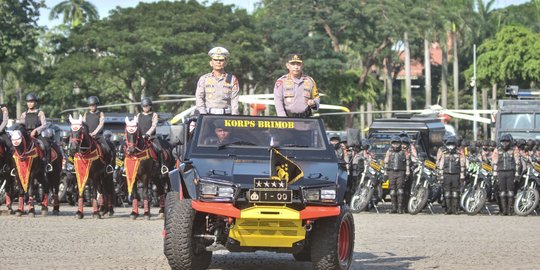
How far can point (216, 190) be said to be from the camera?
12461mm

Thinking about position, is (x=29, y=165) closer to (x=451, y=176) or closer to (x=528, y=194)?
(x=451, y=176)

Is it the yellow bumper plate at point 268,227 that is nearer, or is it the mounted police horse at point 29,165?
the yellow bumper plate at point 268,227

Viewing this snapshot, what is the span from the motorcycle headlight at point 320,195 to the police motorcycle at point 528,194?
636 inches

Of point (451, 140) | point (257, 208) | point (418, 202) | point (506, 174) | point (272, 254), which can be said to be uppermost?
point (451, 140)

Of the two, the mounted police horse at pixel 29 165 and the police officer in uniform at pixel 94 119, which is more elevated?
the police officer in uniform at pixel 94 119

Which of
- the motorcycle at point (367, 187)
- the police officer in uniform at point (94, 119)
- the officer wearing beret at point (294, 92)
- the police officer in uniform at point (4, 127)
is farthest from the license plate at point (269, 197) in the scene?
the motorcycle at point (367, 187)

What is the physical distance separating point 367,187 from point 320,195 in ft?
51.0

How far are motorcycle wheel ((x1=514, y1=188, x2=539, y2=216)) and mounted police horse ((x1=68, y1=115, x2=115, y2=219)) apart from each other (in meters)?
9.28

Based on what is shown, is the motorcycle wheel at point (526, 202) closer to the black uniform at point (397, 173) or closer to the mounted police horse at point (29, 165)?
the black uniform at point (397, 173)

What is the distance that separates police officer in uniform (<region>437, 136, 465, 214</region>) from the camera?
2833cm

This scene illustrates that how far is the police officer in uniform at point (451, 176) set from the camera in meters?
28.3

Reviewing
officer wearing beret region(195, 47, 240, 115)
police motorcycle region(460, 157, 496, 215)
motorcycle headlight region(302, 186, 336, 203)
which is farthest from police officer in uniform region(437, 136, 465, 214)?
motorcycle headlight region(302, 186, 336, 203)

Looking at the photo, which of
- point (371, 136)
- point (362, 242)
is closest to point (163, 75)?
point (371, 136)

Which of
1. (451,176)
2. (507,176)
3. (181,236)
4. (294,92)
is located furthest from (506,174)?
(181,236)
